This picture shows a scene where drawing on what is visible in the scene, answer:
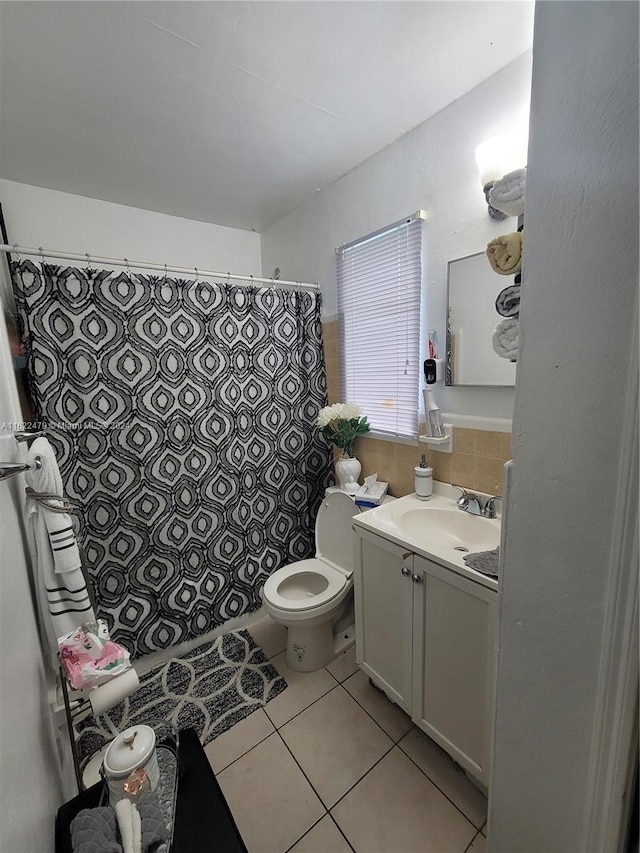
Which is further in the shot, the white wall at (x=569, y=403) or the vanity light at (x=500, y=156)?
the vanity light at (x=500, y=156)

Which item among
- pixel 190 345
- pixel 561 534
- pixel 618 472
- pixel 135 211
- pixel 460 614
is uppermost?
pixel 135 211

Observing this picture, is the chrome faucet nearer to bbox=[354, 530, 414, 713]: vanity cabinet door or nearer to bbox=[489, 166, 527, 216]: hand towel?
bbox=[354, 530, 414, 713]: vanity cabinet door

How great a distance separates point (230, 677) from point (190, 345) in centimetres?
166

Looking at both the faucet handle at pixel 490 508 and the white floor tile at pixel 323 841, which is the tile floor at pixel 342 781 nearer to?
Answer: the white floor tile at pixel 323 841

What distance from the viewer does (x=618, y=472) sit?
Answer: 1.55 ft

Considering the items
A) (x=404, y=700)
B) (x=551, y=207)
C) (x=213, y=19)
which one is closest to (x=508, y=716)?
(x=404, y=700)

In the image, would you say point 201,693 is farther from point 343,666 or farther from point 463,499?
point 463,499

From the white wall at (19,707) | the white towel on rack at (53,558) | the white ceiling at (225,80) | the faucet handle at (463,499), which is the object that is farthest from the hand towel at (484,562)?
the white ceiling at (225,80)

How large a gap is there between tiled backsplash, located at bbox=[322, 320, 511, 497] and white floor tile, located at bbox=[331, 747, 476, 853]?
3.55 ft

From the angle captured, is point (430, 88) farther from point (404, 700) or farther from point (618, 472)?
point (404, 700)

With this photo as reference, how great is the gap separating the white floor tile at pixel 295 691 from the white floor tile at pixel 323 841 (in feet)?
1.21

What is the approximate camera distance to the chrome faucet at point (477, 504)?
1338mm

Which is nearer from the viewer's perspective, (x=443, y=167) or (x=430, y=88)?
(x=430, y=88)

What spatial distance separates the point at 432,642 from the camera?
1169 millimetres
